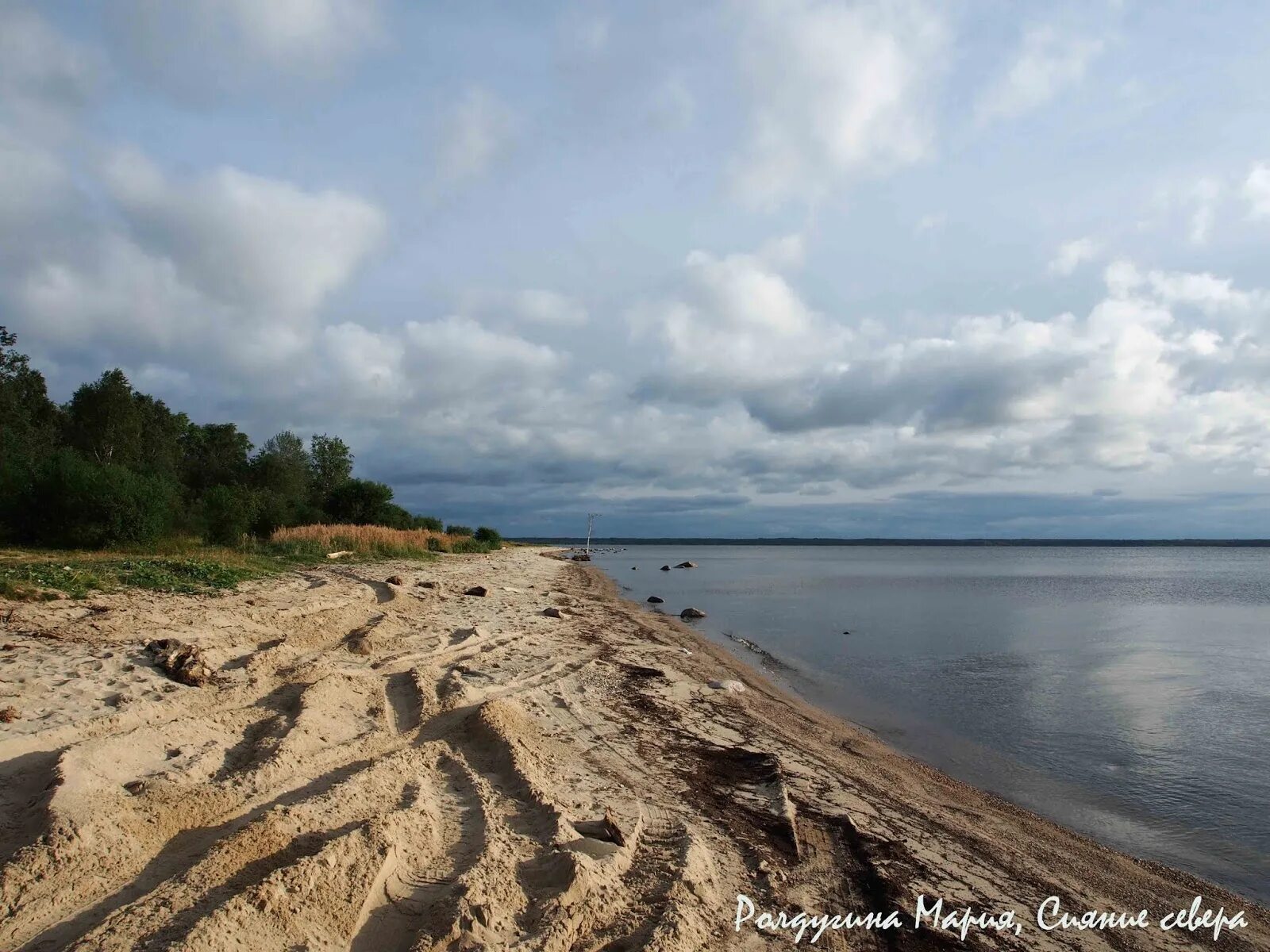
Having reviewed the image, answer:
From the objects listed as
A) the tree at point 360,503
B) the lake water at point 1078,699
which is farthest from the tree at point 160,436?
the lake water at point 1078,699

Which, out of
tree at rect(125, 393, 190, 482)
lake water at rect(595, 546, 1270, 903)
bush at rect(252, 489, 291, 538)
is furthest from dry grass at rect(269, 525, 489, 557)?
tree at rect(125, 393, 190, 482)

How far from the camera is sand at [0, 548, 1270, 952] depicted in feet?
12.4

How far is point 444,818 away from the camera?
516cm

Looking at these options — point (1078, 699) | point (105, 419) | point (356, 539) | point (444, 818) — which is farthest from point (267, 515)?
point (1078, 699)

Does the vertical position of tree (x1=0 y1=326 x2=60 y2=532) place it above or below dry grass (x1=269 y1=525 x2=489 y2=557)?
above

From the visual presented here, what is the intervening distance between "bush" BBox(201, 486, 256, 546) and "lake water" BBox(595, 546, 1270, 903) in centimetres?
1698

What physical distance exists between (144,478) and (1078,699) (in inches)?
1014

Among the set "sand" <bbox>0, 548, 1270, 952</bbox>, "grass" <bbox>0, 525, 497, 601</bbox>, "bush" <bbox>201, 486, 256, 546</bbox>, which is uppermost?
"bush" <bbox>201, 486, 256, 546</bbox>

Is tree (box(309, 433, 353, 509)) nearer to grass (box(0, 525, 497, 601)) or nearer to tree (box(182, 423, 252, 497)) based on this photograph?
tree (box(182, 423, 252, 497))

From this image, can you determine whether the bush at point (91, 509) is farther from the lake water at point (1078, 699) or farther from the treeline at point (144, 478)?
the lake water at point (1078, 699)

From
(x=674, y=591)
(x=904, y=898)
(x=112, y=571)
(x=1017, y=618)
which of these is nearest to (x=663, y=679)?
(x=904, y=898)

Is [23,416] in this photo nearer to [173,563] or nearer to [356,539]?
[356,539]

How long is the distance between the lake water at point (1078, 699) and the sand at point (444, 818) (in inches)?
52.8

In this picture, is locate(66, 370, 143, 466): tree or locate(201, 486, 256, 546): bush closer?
locate(201, 486, 256, 546): bush
